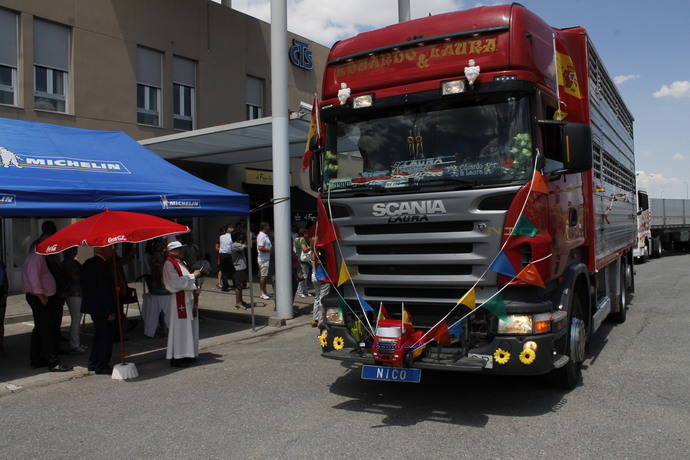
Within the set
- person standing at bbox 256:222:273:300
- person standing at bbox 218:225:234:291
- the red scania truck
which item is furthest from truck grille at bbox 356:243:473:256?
person standing at bbox 218:225:234:291

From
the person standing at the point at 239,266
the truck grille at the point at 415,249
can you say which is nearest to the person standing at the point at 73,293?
the person standing at the point at 239,266

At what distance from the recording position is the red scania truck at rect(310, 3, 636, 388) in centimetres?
485

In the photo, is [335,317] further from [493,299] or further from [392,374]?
[493,299]

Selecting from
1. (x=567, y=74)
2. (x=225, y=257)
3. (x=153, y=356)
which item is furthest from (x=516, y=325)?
(x=225, y=257)

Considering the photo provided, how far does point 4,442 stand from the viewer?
4.87 metres

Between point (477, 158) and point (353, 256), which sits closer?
point (477, 158)

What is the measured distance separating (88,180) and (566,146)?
5.97m

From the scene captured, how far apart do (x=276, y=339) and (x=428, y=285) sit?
4663mm

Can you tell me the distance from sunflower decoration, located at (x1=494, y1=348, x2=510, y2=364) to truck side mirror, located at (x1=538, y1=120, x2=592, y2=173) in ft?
5.18

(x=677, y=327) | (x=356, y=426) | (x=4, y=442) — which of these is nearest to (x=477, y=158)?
(x=356, y=426)

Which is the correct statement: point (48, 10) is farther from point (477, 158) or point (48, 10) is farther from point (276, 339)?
point (477, 158)

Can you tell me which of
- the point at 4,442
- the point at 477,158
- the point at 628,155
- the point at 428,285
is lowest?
the point at 4,442

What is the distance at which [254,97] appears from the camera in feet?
66.8

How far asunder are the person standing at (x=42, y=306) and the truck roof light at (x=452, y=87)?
5.32 m
